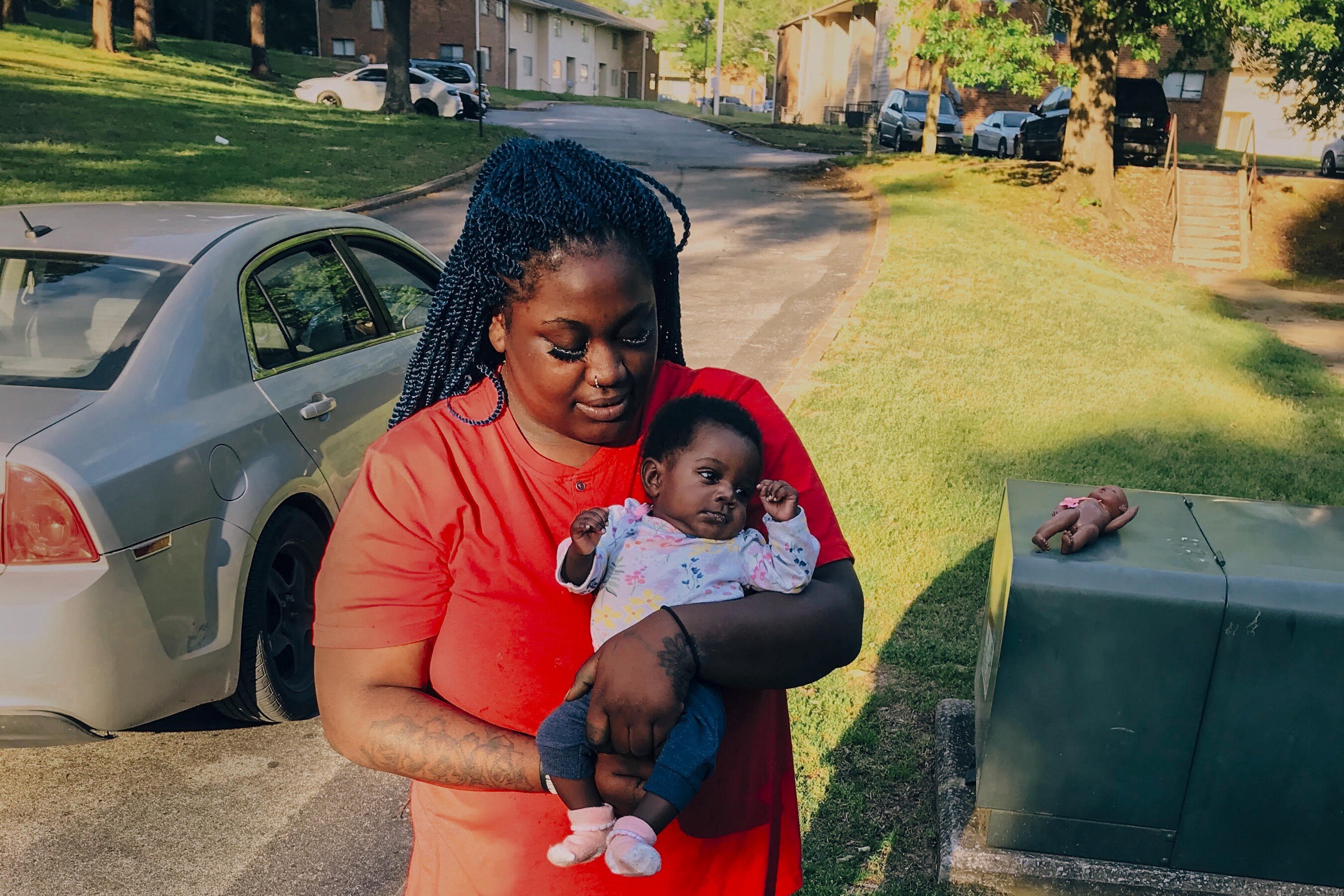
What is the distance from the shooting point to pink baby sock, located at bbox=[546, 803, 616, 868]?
145 centimetres

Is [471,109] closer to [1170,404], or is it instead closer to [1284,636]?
[1170,404]

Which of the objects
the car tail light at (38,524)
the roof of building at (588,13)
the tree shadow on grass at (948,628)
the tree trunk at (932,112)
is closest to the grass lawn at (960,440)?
the tree shadow on grass at (948,628)

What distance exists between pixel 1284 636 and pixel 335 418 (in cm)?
341

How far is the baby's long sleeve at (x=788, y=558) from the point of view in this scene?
1593mm

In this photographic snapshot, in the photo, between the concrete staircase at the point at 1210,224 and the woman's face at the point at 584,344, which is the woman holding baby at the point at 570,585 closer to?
the woman's face at the point at 584,344

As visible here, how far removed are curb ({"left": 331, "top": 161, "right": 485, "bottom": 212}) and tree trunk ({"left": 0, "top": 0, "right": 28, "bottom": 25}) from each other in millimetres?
20883

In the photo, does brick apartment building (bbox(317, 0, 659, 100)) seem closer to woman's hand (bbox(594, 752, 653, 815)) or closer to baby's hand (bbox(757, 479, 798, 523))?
baby's hand (bbox(757, 479, 798, 523))

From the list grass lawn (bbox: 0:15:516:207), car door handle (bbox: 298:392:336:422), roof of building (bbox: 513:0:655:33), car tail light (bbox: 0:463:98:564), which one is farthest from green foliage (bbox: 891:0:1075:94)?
roof of building (bbox: 513:0:655:33)

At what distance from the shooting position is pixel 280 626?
157 inches

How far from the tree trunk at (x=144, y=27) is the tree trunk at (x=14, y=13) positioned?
11.1 feet

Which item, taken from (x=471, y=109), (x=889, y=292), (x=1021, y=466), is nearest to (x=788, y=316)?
(x=889, y=292)

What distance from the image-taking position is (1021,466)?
6496 millimetres

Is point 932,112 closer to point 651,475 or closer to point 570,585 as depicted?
point 651,475

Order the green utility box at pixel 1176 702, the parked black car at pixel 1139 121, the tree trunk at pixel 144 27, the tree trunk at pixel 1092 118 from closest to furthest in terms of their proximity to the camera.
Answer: the green utility box at pixel 1176 702
the tree trunk at pixel 1092 118
the parked black car at pixel 1139 121
the tree trunk at pixel 144 27
